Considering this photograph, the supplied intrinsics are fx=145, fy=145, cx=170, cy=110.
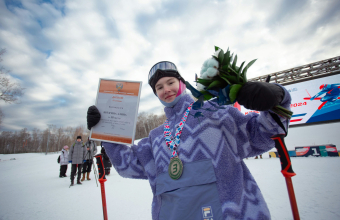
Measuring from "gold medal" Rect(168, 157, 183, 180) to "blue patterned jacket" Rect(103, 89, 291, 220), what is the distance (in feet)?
0.10

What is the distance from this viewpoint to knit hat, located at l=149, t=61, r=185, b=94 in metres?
1.55

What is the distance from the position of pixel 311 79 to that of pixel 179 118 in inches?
524

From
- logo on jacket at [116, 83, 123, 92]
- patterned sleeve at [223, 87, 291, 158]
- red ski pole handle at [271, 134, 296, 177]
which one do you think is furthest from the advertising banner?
logo on jacket at [116, 83, 123, 92]

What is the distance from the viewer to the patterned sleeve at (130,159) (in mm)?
1451

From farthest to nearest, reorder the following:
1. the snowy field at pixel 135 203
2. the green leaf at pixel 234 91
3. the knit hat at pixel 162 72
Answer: the snowy field at pixel 135 203
the knit hat at pixel 162 72
the green leaf at pixel 234 91

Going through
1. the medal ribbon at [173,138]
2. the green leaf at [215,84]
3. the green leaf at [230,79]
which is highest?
the green leaf at [230,79]

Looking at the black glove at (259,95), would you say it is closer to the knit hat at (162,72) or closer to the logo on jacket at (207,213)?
the logo on jacket at (207,213)

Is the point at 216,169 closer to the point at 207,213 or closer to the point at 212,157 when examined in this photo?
the point at 212,157

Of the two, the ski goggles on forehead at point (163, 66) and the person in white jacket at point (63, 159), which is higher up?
the ski goggles on forehead at point (163, 66)

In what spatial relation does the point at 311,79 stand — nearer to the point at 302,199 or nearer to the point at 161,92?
the point at 302,199

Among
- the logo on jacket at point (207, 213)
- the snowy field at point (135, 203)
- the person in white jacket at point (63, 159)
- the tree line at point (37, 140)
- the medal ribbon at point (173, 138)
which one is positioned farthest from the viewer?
the tree line at point (37, 140)

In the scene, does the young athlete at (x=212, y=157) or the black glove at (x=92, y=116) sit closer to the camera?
the young athlete at (x=212, y=157)

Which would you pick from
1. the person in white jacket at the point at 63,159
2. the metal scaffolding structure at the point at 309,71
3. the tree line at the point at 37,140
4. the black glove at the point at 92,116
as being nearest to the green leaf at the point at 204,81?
the black glove at the point at 92,116

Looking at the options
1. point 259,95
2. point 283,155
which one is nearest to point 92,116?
point 259,95
